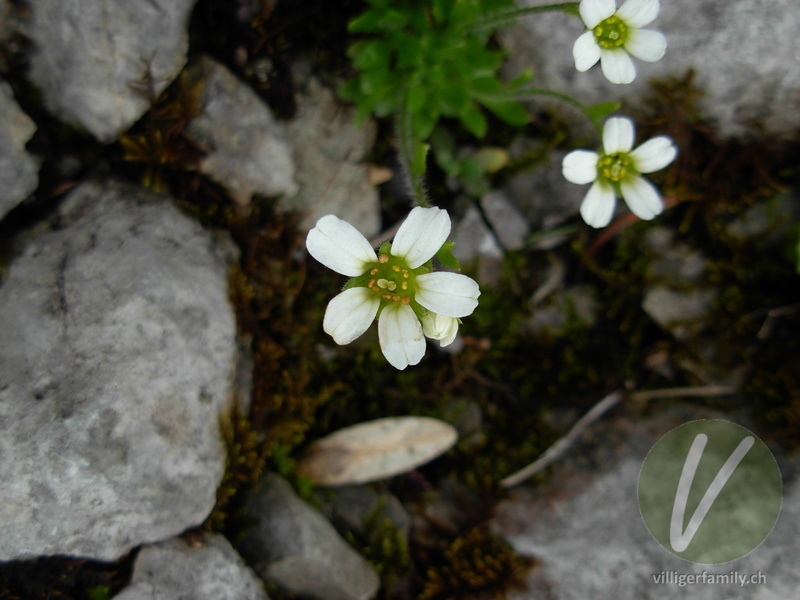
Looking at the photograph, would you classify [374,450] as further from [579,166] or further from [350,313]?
[579,166]

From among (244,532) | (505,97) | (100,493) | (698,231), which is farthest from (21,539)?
(698,231)

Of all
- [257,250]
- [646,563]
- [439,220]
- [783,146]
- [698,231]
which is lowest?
[646,563]

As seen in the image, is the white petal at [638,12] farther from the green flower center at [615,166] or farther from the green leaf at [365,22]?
the green leaf at [365,22]

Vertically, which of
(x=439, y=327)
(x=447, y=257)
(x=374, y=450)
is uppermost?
(x=447, y=257)

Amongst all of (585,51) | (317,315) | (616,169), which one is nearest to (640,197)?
(616,169)

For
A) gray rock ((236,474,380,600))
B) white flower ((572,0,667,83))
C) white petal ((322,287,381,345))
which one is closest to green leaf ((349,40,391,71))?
white flower ((572,0,667,83))

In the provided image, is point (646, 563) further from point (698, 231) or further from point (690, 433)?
point (698, 231)
